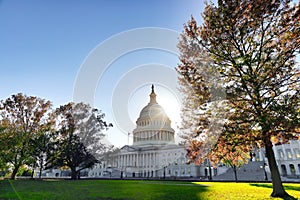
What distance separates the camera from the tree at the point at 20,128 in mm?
36000

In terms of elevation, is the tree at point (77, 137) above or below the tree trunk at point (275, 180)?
above

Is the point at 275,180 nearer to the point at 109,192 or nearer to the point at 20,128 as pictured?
the point at 109,192

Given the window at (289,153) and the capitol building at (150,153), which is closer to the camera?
the window at (289,153)

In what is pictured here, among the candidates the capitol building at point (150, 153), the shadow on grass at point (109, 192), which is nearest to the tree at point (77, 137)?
the shadow on grass at point (109, 192)

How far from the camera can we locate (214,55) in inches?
558

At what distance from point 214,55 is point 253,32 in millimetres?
2821

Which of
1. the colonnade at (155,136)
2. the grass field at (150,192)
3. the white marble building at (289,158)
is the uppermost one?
the colonnade at (155,136)

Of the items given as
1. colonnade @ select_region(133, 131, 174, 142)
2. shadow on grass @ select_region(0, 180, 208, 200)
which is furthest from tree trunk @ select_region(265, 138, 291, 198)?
colonnade @ select_region(133, 131, 174, 142)

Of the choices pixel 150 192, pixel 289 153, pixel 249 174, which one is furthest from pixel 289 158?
pixel 150 192

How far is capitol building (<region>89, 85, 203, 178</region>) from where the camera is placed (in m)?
90.5

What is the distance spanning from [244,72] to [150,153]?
89.4m

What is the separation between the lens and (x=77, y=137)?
45625mm

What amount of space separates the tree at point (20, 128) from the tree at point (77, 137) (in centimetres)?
450

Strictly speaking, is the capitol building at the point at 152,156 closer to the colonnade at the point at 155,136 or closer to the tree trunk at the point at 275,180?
the colonnade at the point at 155,136
